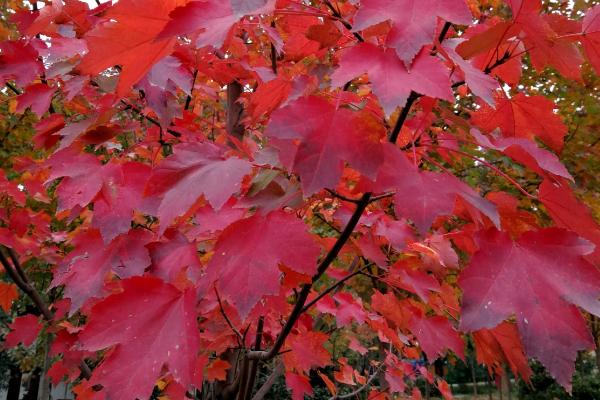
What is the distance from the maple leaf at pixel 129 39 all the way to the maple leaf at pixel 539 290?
2.20 ft

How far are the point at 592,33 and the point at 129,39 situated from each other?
87 centimetres

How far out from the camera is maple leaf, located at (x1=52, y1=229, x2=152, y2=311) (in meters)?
1.13

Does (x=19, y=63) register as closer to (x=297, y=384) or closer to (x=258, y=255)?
(x=258, y=255)

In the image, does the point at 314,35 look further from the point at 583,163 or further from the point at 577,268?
the point at 583,163

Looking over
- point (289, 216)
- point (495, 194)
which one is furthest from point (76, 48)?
point (495, 194)

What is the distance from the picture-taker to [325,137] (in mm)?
740

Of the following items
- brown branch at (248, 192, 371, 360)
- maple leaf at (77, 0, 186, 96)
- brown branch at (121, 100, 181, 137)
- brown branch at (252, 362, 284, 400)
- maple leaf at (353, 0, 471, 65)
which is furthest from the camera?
brown branch at (252, 362, 284, 400)

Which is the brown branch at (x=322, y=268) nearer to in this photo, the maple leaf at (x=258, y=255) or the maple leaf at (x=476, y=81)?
the maple leaf at (x=258, y=255)

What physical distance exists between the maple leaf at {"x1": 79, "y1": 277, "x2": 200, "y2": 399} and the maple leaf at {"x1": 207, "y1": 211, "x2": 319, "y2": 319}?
0.13 meters

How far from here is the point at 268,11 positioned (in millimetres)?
673

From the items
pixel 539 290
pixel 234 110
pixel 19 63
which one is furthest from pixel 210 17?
pixel 234 110

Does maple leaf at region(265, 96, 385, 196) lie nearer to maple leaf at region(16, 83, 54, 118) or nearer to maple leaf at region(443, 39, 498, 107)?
maple leaf at region(443, 39, 498, 107)

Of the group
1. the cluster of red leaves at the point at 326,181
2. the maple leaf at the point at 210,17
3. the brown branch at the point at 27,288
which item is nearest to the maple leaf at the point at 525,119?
the cluster of red leaves at the point at 326,181

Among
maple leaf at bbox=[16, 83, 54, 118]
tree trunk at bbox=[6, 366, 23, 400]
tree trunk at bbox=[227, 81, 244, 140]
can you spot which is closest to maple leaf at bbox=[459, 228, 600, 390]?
maple leaf at bbox=[16, 83, 54, 118]
